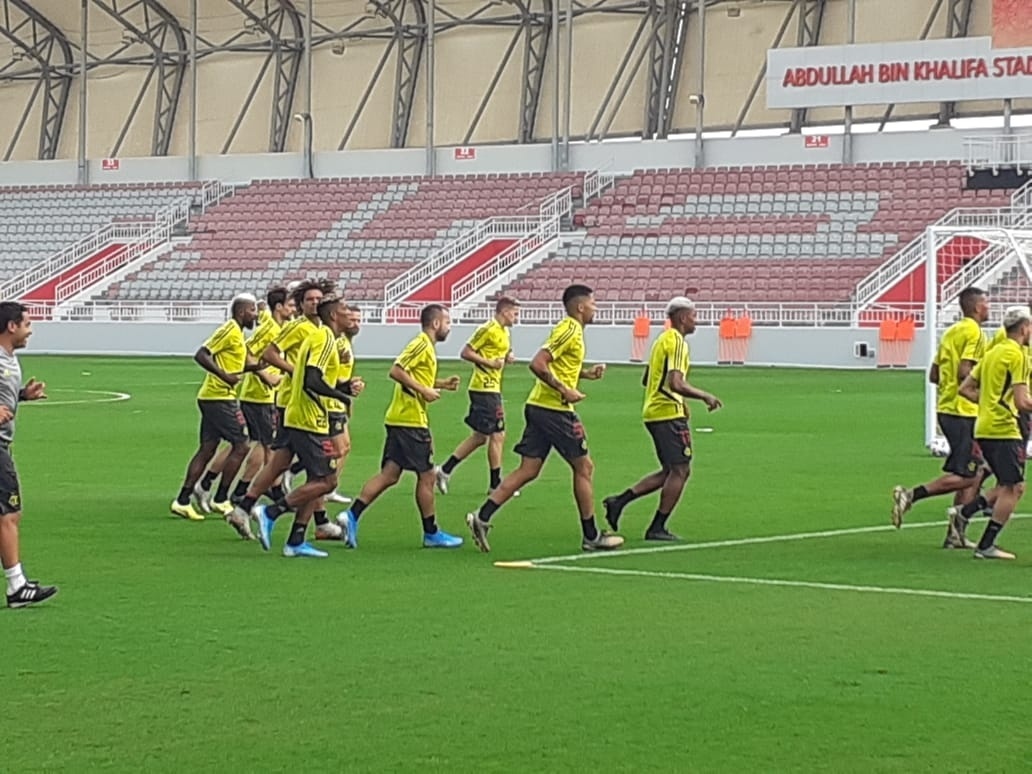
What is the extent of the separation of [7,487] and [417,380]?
4.46 metres

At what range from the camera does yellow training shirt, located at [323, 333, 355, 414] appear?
46.6 feet

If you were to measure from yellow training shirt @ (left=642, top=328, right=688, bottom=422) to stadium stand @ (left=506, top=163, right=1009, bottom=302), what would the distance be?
112 feet

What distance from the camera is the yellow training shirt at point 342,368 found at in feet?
46.6

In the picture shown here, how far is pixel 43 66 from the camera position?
6994cm

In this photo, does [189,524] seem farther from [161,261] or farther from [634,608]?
[161,261]

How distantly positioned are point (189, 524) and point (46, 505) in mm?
1840

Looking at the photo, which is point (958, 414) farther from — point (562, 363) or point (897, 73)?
point (897, 73)

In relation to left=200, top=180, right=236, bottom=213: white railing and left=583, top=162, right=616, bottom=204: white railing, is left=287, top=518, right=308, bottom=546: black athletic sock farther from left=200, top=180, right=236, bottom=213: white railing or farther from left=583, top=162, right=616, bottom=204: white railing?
left=200, top=180, right=236, bottom=213: white railing

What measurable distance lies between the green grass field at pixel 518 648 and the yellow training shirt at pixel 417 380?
931 millimetres

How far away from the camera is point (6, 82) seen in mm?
71562

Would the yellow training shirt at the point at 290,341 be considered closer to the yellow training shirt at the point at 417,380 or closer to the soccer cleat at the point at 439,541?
the yellow training shirt at the point at 417,380

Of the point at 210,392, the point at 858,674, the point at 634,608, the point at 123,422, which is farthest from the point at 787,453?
the point at 858,674

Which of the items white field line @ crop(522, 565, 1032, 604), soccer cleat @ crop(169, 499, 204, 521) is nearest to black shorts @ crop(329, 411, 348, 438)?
white field line @ crop(522, 565, 1032, 604)

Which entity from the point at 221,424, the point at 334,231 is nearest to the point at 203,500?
the point at 221,424
